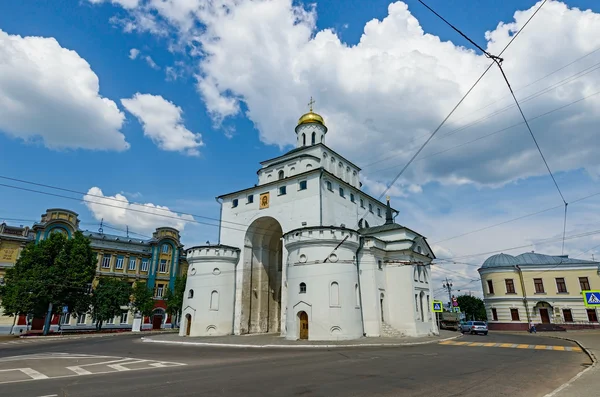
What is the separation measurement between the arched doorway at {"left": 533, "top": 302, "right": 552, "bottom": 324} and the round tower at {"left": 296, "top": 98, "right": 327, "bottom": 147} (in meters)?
33.4

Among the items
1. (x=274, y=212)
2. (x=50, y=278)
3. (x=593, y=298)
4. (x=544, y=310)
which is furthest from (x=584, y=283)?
(x=50, y=278)

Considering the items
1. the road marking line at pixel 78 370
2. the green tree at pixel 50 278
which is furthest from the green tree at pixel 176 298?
the road marking line at pixel 78 370

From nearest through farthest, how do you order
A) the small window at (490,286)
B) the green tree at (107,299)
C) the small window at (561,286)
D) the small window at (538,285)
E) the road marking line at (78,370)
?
the road marking line at (78,370), the green tree at (107,299), the small window at (561,286), the small window at (538,285), the small window at (490,286)

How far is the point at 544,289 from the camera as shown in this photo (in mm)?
42500

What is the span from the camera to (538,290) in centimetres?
4294

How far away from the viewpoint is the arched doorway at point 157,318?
47862 mm

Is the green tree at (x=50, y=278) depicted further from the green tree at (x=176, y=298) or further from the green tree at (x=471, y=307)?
the green tree at (x=471, y=307)

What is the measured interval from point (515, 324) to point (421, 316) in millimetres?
21257

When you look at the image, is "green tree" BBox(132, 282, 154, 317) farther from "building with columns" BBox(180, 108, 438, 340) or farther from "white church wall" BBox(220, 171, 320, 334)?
"white church wall" BBox(220, 171, 320, 334)

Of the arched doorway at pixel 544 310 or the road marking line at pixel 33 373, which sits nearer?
the road marking line at pixel 33 373

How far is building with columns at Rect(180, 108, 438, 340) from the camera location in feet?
83.7

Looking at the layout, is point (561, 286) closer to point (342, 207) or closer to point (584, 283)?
point (584, 283)

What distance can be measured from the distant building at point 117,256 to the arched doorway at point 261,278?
2051 centimetres

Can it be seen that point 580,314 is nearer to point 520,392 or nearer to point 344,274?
point 344,274
